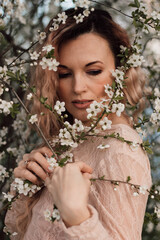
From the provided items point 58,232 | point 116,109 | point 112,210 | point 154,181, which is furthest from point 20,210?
point 154,181

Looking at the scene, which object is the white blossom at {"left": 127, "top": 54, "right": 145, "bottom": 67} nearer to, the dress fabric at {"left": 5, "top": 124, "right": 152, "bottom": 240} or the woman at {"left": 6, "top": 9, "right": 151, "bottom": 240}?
the woman at {"left": 6, "top": 9, "right": 151, "bottom": 240}

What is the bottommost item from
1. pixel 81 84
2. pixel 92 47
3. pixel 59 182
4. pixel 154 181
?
pixel 154 181

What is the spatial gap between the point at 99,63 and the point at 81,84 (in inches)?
5.3

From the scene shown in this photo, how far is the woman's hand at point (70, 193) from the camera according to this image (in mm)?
1117

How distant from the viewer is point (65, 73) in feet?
5.46

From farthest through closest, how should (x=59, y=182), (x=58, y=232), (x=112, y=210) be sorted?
1. (x=58, y=232)
2. (x=112, y=210)
3. (x=59, y=182)

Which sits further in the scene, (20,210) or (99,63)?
(20,210)

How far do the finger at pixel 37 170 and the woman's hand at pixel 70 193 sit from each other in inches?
10.4

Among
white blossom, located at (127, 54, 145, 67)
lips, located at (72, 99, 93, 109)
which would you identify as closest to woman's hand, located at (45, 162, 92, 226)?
lips, located at (72, 99, 93, 109)

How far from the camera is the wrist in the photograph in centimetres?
112

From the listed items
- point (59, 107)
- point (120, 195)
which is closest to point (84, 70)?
point (59, 107)

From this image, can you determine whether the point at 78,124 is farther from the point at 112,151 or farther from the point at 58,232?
the point at 58,232

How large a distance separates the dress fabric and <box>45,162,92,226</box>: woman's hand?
3cm

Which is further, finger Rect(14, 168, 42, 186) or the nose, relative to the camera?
the nose
